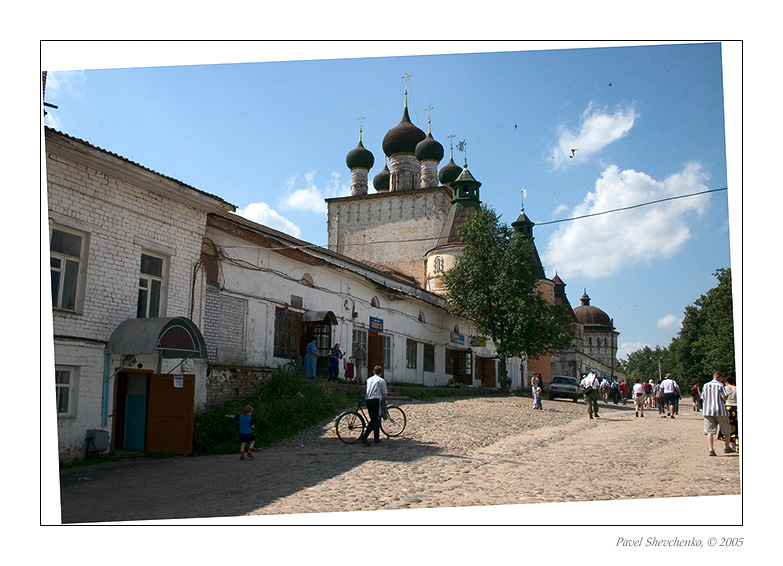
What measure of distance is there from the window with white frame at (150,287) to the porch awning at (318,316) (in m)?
5.88

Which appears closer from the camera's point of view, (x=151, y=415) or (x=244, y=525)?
(x=244, y=525)

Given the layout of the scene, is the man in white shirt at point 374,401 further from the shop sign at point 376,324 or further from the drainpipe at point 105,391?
the shop sign at point 376,324

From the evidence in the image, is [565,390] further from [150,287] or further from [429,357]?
[150,287]

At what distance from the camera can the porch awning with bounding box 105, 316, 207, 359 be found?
11.5 metres

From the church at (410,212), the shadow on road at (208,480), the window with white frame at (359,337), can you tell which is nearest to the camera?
the shadow on road at (208,480)

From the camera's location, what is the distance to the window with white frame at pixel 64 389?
1109 centimetres

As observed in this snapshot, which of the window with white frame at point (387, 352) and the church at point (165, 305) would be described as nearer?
the church at point (165, 305)

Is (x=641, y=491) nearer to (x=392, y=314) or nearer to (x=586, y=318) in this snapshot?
(x=392, y=314)

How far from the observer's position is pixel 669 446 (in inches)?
493

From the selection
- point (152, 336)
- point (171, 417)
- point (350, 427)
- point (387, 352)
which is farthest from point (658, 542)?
point (387, 352)

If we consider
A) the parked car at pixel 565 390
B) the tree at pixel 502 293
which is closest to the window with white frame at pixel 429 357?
the tree at pixel 502 293

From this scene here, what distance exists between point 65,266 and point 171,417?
341 cm

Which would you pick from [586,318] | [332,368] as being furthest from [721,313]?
[586,318]

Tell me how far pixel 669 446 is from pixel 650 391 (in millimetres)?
21129
